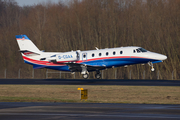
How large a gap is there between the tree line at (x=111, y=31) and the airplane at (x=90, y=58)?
384 inches

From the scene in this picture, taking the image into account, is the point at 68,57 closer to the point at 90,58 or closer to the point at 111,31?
the point at 90,58

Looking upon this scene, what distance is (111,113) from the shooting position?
1295 cm

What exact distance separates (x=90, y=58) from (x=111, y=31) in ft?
42.1


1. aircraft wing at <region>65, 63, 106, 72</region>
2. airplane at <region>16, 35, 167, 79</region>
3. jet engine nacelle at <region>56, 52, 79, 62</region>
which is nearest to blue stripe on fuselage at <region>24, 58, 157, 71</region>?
airplane at <region>16, 35, 167, 79</region>

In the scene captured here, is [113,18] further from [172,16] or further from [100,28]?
[172,16]

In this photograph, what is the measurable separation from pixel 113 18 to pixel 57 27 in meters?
9.62

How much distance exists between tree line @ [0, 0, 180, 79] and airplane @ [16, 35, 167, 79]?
32.0ft

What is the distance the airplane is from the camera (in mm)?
36031

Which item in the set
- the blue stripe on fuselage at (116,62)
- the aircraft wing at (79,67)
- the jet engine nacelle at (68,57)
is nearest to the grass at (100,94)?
the aircraft wing at (79,67)

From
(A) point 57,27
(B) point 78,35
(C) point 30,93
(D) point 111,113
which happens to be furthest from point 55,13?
(D) point 111,113

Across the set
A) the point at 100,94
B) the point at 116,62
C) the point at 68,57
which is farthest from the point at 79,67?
the point at 100,94

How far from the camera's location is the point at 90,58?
3791cm

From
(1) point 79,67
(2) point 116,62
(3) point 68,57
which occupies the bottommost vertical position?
(1) point 79,67

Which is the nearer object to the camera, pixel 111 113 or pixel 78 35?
pixel 111 113
